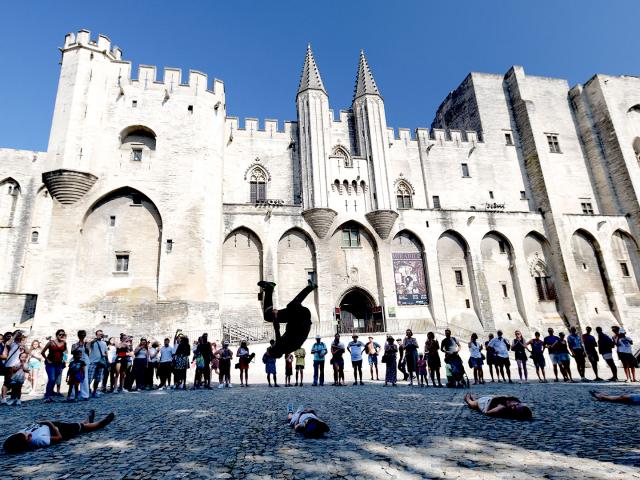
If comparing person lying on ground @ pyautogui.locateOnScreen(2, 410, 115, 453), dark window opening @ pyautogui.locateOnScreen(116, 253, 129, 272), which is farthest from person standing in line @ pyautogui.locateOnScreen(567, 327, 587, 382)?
dark window opening @ pyautogui.locateOnScreen(116, 253, 129, 272)

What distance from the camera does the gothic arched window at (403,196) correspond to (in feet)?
97.0

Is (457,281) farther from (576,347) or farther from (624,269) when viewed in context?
(576,347)

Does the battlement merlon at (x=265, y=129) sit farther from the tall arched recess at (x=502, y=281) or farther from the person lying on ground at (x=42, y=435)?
the person lying on ground at (x=42, y=435)

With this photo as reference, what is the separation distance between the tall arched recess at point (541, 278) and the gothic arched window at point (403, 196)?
9.09 meters

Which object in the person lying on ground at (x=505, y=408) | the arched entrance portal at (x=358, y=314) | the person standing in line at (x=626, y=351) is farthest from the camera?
the arched entrance portal at (x=358, y=314)

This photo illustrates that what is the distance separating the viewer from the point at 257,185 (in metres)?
Result: 27.7

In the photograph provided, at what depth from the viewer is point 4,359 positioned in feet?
28.3

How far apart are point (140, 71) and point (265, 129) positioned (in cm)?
909

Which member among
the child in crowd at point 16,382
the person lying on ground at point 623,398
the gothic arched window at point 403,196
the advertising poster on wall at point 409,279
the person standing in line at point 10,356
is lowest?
the person lying on ground at point 623,398

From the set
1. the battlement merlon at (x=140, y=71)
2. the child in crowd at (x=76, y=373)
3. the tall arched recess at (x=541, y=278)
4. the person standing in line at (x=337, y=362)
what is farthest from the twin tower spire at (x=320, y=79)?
the child in crowd at (x=76, y=373)

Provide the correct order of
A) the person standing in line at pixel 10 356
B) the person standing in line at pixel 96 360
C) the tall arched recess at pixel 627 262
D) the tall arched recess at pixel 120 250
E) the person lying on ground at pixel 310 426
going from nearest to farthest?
1. the person lying on ground at pixel 310 426
2. the person standing in line at pixel 10 356
3. the person standing in line at pixel 96 360
4. the tall arched recess at pixel 120 250
5. the tall arched recess at pixel 627 262

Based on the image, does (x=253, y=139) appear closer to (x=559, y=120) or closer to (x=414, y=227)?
(x=414, y=227)

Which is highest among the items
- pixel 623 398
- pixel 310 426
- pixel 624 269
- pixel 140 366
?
pixel 624 269

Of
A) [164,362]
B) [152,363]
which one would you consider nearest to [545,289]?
[164,362]
